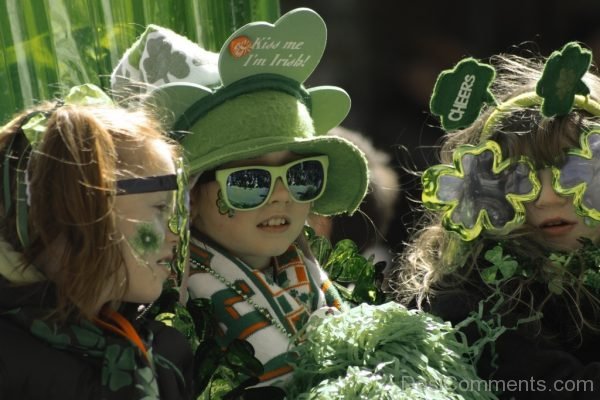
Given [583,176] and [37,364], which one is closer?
[37,364]

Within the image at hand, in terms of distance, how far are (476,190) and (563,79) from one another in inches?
11.3

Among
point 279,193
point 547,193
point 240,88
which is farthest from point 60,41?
point 547,193

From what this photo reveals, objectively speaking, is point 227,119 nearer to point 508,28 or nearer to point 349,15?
point 349,15

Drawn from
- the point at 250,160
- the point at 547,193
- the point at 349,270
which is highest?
the point at 250,160

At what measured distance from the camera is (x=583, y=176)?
197 centimetres

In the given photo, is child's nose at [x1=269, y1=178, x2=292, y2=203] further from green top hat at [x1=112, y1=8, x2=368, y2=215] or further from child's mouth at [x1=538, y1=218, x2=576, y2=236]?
child's mouth at [x1=538, y1=218, x2=576, y2=236]

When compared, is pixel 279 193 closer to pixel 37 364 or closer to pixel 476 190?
pixel 476 190

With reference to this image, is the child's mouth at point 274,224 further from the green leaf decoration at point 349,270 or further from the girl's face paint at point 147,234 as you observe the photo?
the girl's face paint at point 147,234

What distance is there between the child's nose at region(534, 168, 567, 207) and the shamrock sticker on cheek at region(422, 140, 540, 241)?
0.14 feet

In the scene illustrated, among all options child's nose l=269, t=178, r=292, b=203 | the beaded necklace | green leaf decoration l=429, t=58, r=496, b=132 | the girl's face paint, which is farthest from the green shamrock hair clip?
the girl's face paint

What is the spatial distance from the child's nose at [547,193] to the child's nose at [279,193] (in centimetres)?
53

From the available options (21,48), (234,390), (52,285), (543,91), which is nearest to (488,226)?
(543,91)

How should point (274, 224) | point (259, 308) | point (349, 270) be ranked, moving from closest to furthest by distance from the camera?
point (259, 308) < point (274, 224) < point (349, 270)

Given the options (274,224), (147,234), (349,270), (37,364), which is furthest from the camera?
(349,270)
